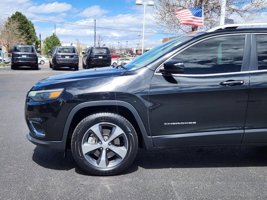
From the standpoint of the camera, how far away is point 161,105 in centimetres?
422

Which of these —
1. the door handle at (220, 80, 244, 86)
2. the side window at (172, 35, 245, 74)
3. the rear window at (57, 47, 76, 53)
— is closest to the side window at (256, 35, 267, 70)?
the side window at (172, 35, 245, 74)

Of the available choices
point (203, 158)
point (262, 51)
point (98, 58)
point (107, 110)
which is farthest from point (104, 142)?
point (98, 58)

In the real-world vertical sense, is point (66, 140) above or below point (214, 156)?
above

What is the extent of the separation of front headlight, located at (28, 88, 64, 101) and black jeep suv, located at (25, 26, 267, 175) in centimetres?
1

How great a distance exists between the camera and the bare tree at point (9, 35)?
5972 centimetres

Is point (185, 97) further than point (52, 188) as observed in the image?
Yes

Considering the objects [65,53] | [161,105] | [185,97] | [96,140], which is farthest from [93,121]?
[65,53]

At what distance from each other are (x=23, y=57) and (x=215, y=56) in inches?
830

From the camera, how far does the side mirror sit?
4.07 meters

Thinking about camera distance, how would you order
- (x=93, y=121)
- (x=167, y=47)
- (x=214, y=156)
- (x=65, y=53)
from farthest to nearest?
(x=65, y=53) → (x=214, y=156) → (x=167, y=47) → (x=93, y=121)

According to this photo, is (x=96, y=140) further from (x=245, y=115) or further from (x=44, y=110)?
(x=245, y=115)

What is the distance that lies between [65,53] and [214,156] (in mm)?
20172

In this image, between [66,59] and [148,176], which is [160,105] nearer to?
[148,176]

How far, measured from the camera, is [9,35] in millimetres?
60281
